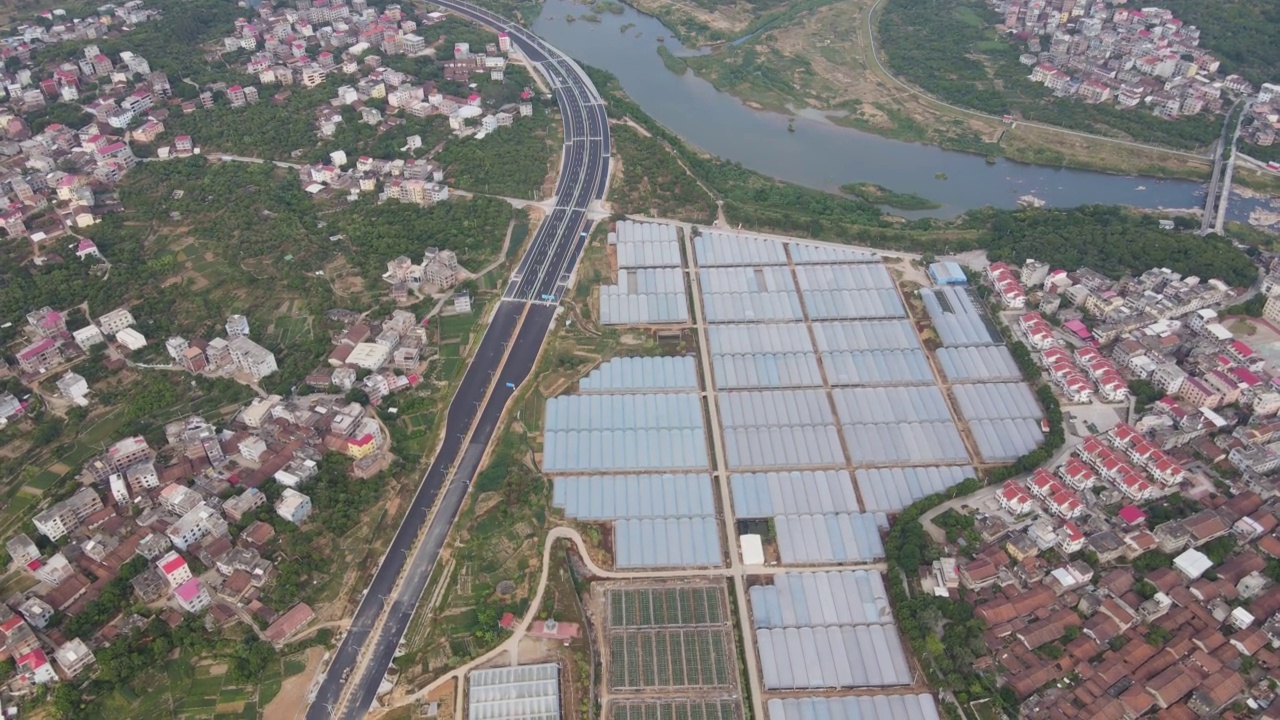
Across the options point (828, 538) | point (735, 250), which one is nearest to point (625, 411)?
point (828, 538)

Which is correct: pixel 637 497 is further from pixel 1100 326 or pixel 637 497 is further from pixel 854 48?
pixel 854 48

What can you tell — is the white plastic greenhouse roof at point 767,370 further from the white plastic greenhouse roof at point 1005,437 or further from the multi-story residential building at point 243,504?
the multi-story residential building at point 243,504

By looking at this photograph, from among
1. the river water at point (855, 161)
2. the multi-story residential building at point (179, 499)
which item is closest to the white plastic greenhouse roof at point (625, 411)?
the multi-story residential building at point (179, 499)

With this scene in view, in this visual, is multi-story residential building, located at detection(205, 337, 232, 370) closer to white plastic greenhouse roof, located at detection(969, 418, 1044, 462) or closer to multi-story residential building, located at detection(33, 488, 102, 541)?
multi-story residential building, located at detection(33, 488, 102, 541)

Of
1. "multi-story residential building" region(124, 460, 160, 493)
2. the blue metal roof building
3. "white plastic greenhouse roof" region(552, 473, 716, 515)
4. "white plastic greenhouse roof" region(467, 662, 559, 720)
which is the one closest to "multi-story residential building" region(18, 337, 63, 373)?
"multi-story residential building" region(124, 460, 160, 493)

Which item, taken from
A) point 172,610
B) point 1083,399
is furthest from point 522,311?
point 1083,399

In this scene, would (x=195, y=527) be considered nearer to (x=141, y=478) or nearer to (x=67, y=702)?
(x=141, y=478)
